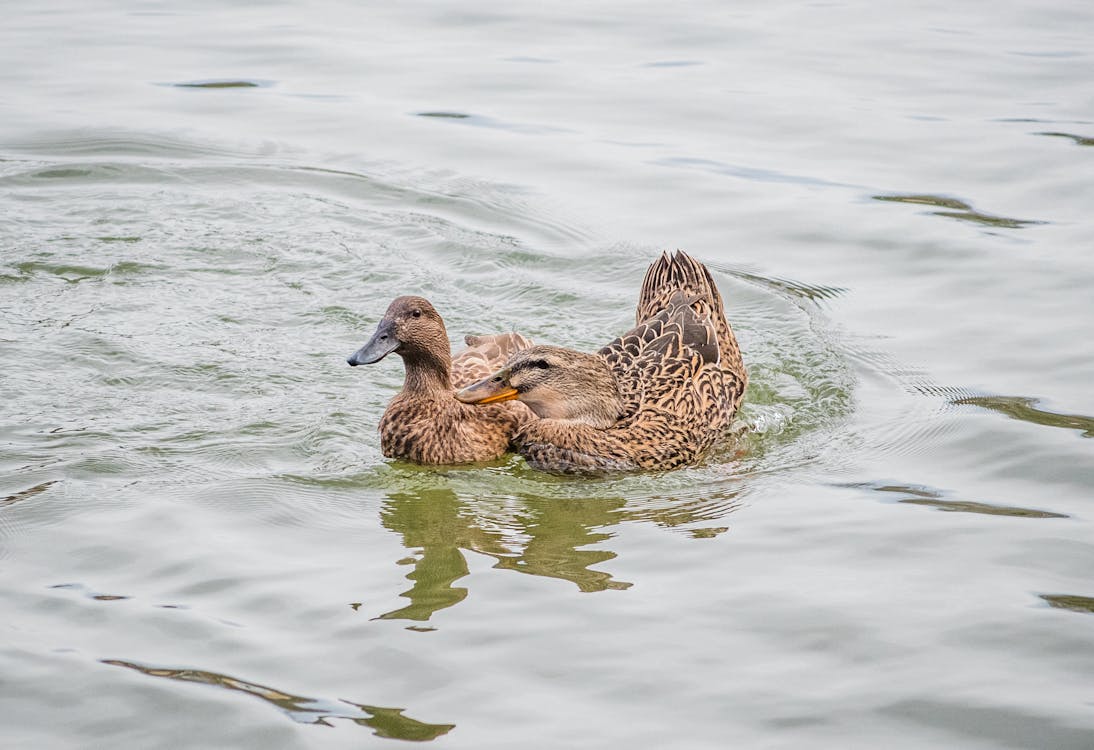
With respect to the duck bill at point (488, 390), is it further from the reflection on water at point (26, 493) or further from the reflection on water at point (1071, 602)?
the reflection on water at point (1071, 602)

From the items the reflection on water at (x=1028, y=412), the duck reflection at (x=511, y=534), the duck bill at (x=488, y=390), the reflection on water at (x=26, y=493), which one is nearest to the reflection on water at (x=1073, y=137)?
the reflection on water at (x=1028, y=412)

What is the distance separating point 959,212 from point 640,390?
433 centimetres

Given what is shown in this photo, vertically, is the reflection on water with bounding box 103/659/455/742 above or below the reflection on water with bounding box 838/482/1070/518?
below

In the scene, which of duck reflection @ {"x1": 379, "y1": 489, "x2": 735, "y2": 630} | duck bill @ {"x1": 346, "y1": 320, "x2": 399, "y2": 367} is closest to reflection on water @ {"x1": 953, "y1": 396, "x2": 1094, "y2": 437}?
duck reflection @ {"x1": 379, "y1": 489, "x2": 735, "y2": 630}

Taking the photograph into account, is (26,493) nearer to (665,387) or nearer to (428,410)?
(428,410)

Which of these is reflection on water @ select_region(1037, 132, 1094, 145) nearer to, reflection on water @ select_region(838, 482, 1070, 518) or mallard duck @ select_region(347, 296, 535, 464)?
reflection on water @ select_region(838, 482, 1070, 518)

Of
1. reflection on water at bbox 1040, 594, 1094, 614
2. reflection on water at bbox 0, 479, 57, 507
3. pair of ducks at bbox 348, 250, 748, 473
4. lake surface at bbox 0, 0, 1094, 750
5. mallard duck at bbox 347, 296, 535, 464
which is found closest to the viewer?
lake surface at bbox 0, 0, 1094, 750

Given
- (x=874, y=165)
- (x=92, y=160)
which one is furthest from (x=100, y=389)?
(x=874, y=165)

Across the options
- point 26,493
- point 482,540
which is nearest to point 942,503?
point 482,540

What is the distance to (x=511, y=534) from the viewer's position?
25.6ft

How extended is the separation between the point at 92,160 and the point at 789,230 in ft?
19.8

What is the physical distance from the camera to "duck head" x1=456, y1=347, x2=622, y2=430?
28.7 ft

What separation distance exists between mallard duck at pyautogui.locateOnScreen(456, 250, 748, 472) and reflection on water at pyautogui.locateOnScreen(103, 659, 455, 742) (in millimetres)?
2948

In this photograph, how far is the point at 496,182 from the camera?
1311cm
